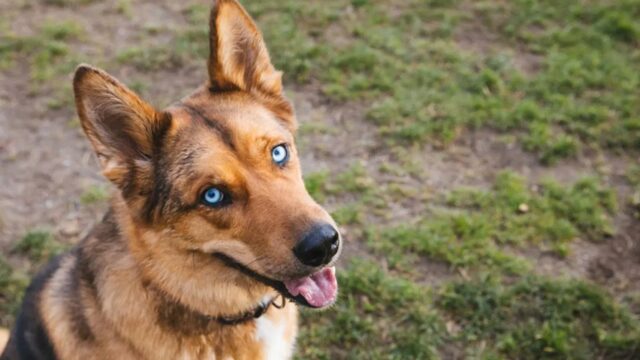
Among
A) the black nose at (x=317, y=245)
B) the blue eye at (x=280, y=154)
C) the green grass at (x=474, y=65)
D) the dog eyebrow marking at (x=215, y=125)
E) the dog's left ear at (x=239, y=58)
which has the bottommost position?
the green grass at (x=474, y=65)

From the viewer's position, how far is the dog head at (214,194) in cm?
283

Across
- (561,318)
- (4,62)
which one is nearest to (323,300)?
(561,318)

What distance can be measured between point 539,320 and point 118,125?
10.0 feet

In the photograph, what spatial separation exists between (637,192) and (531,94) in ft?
4.88

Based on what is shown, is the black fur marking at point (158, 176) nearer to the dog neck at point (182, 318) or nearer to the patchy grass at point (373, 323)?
the dog neck at point (182, 318)

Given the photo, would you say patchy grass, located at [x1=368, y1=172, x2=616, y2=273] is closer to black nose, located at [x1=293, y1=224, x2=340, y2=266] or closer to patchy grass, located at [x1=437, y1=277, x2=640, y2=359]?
patchy grass, located at [x1=437, y1=277, x2=640, y2=359]

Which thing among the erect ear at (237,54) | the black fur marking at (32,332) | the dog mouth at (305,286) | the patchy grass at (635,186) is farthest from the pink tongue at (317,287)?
the patchy grass at (635,186)

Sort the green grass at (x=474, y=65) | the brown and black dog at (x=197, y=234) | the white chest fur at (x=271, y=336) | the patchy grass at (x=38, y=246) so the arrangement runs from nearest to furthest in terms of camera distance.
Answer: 1. the brown and black dog at (x=197, y=234)
2. the white chest fur at (x=271, y=336)
3. the patchy grass at (x=38, y=246)
4. the green grass at (x=474, y=65)

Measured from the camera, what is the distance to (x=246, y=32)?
3.27 metres

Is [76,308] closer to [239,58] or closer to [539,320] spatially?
[239,58]

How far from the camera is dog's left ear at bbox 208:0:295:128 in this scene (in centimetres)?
313

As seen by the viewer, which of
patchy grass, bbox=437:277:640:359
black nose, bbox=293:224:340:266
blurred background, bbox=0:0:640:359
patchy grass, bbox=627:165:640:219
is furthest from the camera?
patchy grass, bbox=627:165:640:219

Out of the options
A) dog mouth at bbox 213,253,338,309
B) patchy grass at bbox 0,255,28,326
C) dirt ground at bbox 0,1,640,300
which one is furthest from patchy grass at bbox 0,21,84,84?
dog mouth at bbox 213,253,338,309

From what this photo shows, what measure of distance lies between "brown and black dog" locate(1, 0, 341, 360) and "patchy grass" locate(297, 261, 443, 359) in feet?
3.22
